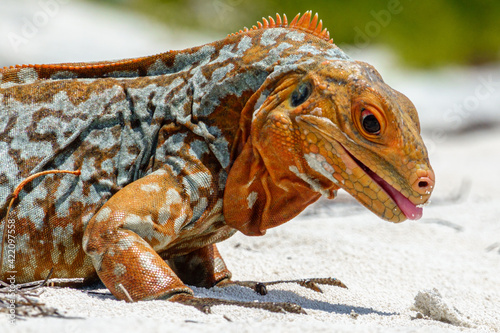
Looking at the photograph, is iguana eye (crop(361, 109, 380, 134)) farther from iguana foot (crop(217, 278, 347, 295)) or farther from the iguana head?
iguana foot (crop(217, 278, 347, 295))

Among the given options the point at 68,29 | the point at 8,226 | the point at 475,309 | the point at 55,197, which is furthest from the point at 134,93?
the point at 68,29

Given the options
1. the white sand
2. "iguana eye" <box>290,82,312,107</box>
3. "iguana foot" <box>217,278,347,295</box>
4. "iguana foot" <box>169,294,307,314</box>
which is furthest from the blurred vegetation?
"iguana foot" <box>169,294,307,314</box>

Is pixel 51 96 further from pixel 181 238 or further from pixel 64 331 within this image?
pixel 64 331

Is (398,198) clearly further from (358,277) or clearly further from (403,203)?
(358,277)

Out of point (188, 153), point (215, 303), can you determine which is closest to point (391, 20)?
point (188, 153)

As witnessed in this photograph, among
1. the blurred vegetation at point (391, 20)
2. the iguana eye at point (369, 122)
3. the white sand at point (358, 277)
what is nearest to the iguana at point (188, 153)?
the iguana eye at point (369, 122)

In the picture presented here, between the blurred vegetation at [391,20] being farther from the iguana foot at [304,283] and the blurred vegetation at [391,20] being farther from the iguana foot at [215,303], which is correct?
the iguana foot at [215,303]

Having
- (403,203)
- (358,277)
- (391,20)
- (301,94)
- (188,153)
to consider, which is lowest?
(358,277)
